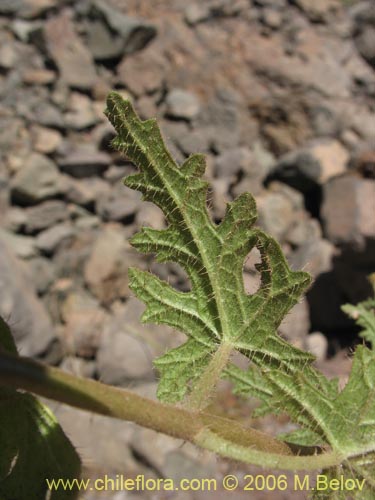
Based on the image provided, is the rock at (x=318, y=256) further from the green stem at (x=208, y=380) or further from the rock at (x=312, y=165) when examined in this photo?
the green stem at (x=208, y=380)

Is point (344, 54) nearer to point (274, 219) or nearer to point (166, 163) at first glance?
point (274, 219)

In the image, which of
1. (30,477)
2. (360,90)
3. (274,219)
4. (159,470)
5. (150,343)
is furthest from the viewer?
(360,90)

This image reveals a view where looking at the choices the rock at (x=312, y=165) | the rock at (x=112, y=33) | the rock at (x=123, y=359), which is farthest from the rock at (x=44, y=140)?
the rock at (x=312, y=165)

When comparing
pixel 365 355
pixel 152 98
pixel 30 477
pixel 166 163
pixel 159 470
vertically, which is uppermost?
pixel 166 163

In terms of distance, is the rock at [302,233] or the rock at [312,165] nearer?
the rock at [302,233]

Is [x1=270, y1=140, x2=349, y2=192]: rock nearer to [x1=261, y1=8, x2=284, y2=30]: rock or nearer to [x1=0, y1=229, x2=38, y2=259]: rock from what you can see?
[x1=261, y1=8, x2=284, y2=30]: rock

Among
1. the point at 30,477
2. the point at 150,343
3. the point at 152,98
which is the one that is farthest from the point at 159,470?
the point at 152,98

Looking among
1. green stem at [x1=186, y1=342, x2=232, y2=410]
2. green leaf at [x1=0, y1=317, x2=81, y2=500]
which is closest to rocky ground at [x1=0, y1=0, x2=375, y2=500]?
green leaf at [x1=0, y1=317, x2=81, y2=500]
